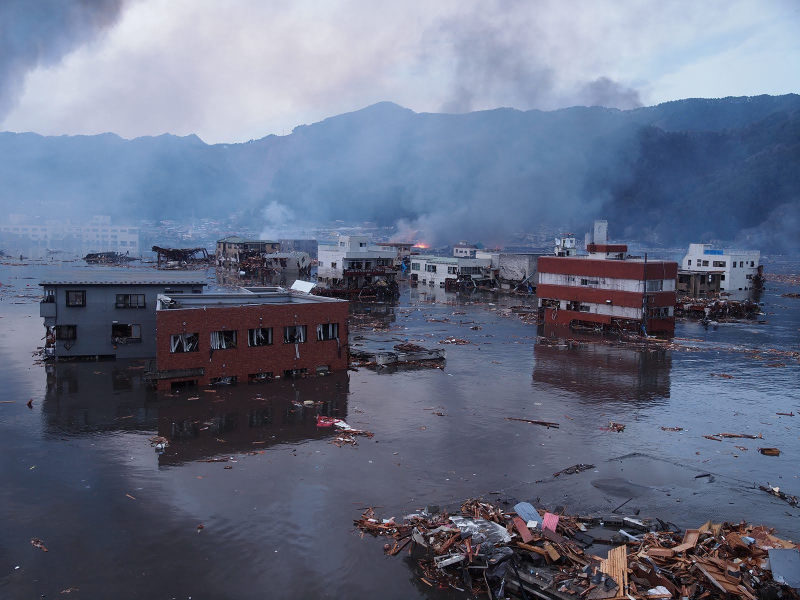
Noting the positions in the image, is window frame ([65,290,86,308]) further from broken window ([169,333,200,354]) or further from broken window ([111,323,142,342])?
broken window ([169,333,200,354])

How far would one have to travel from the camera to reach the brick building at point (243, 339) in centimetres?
2016

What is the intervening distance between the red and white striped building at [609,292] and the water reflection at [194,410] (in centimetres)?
1882

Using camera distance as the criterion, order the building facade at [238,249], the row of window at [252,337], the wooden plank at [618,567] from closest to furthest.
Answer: the wooden plank at [618,567] → the row of window at [252,337] → the building facade at [238,249]

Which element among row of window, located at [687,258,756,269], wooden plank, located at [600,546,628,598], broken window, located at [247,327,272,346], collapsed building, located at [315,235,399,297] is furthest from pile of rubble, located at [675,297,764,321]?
wooden plank, located at [600,546,628,598]

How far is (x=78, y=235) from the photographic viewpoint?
125938mm

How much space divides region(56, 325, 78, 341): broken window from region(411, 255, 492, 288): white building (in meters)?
39.4

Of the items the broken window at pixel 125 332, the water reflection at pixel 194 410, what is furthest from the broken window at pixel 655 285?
the broken window at pixel 125 332

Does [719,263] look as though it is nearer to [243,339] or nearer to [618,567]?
[243,339]

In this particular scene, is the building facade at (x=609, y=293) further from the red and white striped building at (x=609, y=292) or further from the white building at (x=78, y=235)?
the white building at (x=78, y=235)

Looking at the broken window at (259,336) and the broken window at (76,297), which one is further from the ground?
the broken window at (76,297)

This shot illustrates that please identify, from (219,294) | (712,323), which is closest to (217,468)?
(219,294)

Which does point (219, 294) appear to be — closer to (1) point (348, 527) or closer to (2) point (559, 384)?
(2) point (559, 384)

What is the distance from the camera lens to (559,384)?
23297 millimetres

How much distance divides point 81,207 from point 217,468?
→ 8121 inches
